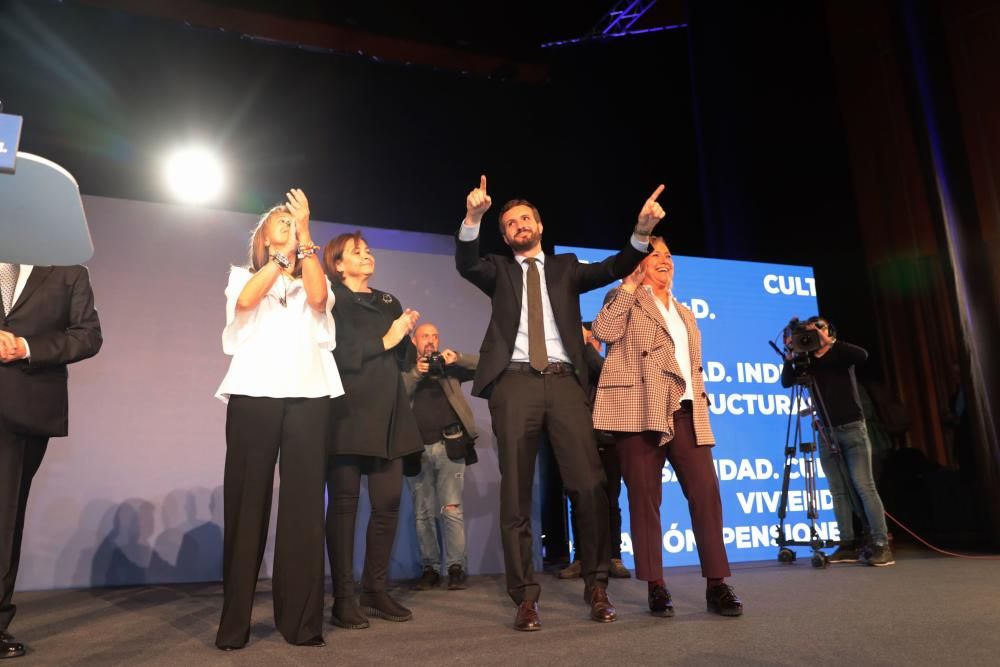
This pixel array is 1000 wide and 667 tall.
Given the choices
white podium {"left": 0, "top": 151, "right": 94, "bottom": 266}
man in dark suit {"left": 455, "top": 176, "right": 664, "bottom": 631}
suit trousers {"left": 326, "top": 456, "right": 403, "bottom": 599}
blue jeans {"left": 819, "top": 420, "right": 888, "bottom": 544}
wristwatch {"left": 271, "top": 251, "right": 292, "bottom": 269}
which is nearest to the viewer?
white podium {"left": 0, "top": 151, "right": 94, "bottom": 266}

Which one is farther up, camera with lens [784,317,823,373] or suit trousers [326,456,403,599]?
camera with lens [784,317,823,373]

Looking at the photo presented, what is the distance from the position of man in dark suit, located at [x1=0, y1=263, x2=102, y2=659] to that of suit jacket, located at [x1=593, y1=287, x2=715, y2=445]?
6.05 feet

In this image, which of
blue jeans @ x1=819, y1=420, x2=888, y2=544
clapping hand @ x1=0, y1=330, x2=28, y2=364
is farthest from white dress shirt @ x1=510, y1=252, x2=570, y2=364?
blue jeans @ x1=819, y1=420, x2=888, y2=544

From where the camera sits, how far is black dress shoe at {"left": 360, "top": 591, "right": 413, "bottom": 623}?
281 centimetres

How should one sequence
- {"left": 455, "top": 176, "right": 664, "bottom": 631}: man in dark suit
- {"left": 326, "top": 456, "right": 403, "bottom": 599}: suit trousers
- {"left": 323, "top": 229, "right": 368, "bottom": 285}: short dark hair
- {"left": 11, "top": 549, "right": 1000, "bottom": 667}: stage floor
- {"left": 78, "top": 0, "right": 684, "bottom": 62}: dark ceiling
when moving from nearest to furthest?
{"left": 11, "top": 549, "right": 1000, "bottom": 667}: stage floor → {"left": 455, "top": 176, "right": 664, "bottom": 631}: man in dark suit → {"left": 326, "top": 456, "right": 403, "bottom": 599}: suit trousers → {"left": 323, "top": 229, "right": 368, "bottom": 285}: short dark hair → {"left": 78, "top": 0, "right": 684, "bottom": 62}: dark ceiling

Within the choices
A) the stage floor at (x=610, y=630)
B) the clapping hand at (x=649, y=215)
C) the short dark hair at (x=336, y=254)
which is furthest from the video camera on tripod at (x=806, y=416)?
the short dark hair at (x=336, y=254)

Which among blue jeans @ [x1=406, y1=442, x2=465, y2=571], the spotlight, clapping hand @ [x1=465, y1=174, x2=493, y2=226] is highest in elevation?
the spotlight

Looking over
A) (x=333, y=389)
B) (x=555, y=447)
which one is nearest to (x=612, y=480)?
(x=555, y=447)

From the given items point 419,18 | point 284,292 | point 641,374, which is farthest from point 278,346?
point 419,18

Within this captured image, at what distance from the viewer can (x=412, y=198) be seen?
621 cm

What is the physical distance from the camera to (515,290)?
9.36 feet

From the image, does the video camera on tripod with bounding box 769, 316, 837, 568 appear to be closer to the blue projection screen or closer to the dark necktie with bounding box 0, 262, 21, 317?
the blue projection screen

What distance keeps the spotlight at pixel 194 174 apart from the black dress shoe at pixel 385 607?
147 inches

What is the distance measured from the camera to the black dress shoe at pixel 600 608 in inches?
102
